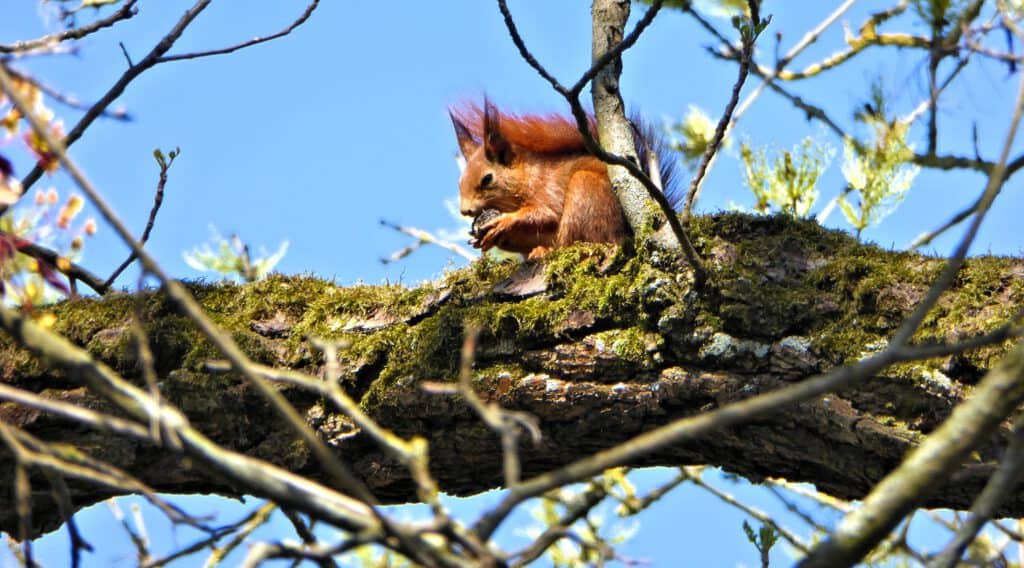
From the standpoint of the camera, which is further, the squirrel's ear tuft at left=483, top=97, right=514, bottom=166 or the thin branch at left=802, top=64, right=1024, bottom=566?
the squirrel's ear tuft at left=483, top=97, right=514, bottom=166

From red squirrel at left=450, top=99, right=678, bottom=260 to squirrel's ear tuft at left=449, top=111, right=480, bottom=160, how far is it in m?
0.01

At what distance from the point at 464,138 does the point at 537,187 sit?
1.10 m

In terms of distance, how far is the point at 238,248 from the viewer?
518 cm

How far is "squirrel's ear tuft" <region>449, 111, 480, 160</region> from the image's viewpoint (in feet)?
19.9

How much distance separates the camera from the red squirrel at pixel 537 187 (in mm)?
4406

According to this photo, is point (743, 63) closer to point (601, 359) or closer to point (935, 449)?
point (601, 359)

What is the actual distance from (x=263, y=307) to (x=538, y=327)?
0.89 metres

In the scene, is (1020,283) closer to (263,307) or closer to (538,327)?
(538,327)

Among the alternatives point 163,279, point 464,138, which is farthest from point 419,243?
point 163,279

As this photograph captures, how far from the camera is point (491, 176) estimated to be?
545 centimetres

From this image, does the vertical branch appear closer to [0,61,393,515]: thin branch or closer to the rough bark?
the rough bark

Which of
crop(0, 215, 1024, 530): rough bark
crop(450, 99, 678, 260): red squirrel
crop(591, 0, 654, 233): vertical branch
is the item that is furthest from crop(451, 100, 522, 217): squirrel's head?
crop(0, 215, 1024, 530): rough bark

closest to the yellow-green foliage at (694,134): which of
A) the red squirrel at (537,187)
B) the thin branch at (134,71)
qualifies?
the red squirrel at (537,187)

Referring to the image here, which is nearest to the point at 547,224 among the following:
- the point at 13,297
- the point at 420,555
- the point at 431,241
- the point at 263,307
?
the point at 431,241
